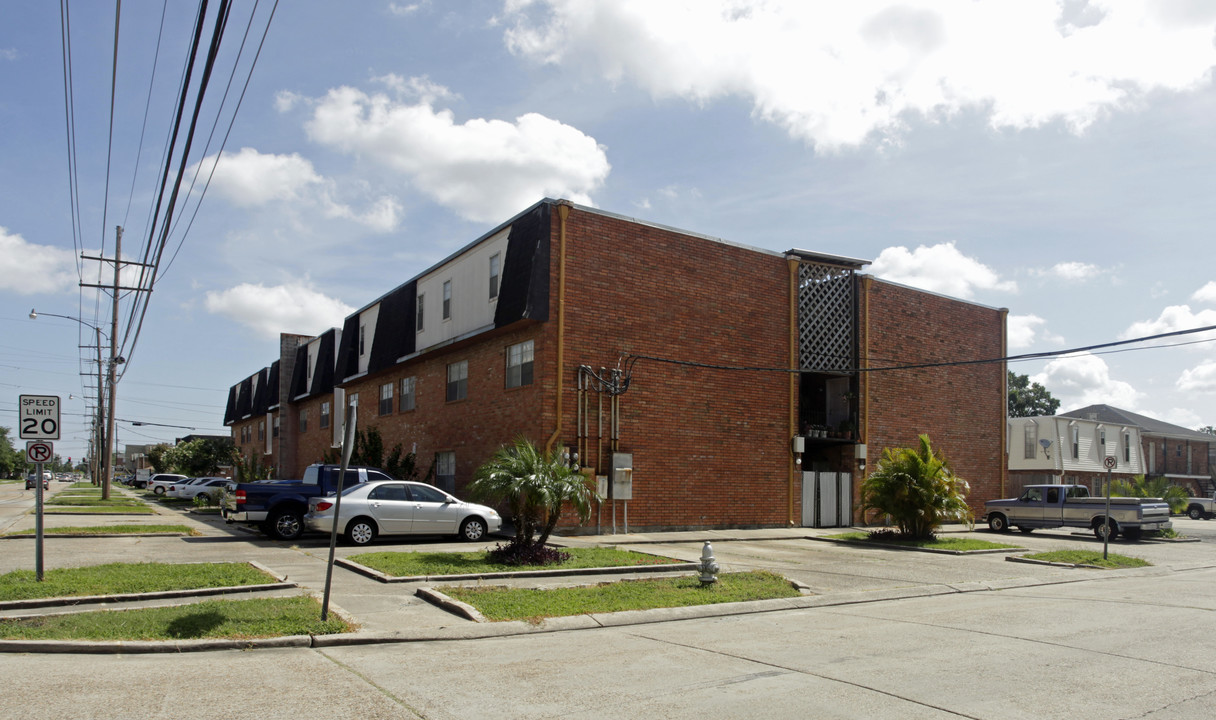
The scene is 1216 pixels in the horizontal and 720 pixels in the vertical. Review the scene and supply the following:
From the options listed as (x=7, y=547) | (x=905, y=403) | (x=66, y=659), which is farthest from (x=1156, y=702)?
(x=905, y=403)

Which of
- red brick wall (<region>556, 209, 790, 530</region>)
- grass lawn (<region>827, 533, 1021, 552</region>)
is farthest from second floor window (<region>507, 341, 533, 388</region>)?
grass lawn (<region>827, 533, 1021, 552</region>)

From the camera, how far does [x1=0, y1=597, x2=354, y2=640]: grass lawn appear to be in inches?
333

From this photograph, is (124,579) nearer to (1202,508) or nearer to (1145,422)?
(1202,508)

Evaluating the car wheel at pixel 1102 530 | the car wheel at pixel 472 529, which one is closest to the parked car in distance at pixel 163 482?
the car wheel at pixel 472 529

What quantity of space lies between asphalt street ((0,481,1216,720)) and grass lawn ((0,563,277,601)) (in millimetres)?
1196

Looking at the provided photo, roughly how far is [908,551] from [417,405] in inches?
673

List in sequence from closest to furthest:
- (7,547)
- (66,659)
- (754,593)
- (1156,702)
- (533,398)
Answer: (1156,702), (66,659), (754,593), (7,547), (533,398)

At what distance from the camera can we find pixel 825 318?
27422mm

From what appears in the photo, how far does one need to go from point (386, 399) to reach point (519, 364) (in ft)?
41.4

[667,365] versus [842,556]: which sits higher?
[667,365]

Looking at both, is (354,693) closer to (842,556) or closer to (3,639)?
(3,639)

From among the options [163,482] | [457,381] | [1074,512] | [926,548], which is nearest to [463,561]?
[926,548]

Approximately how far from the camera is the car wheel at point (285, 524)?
767 inches

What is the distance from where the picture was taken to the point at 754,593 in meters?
12.3
